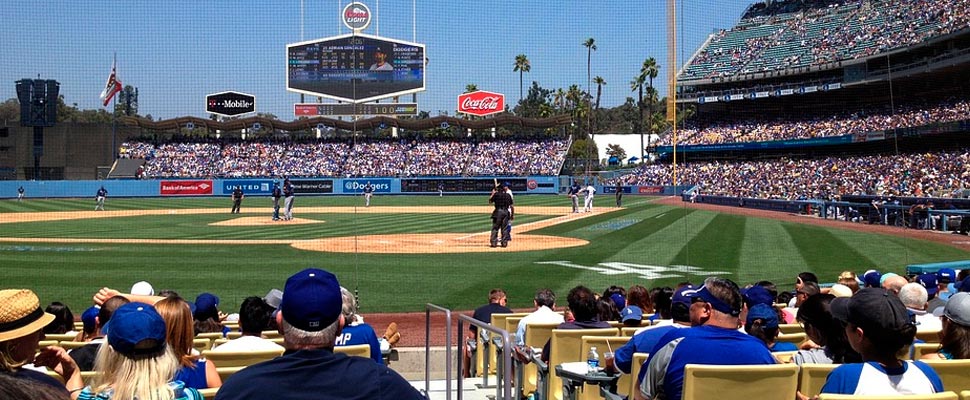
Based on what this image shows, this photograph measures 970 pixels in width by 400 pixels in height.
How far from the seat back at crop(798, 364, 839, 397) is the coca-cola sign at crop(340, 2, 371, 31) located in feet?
46.8

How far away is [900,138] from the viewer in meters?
30.4

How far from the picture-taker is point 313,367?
2643 millimetres

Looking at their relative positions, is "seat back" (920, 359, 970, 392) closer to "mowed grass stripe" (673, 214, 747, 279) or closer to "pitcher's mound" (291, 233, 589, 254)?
"mowed grass stripe" (673, 214, 747, 279)

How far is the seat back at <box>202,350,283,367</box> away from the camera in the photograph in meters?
4.84

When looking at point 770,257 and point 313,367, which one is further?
point 770,257

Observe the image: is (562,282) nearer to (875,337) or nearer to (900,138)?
(875,337)

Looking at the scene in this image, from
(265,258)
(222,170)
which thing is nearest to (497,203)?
(265,258)

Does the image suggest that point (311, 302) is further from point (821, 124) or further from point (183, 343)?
point (821, 124)

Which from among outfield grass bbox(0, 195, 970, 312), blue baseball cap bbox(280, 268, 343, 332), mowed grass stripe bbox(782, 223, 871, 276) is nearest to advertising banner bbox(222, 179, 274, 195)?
outfield grass bbox(0, 195, 970, 312)

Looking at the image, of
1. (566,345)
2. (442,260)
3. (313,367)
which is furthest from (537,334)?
(442,260)

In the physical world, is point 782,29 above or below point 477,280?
above

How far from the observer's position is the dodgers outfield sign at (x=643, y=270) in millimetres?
17078

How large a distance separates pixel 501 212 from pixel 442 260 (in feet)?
9.35

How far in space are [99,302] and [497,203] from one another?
16.0m
